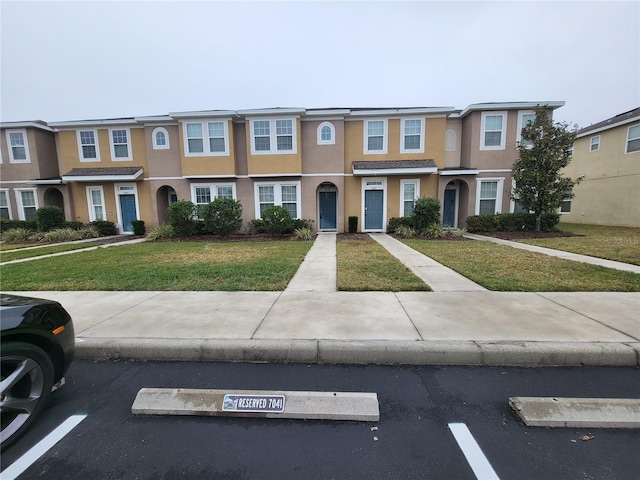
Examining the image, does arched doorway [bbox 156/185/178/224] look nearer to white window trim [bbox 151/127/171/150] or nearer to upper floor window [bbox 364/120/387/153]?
white window trim [bbox 151/127/171/150]

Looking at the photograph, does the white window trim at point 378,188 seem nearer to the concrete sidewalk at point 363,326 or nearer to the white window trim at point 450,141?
the white window trim at point 450,141

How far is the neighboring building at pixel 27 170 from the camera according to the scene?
16531 millimetres

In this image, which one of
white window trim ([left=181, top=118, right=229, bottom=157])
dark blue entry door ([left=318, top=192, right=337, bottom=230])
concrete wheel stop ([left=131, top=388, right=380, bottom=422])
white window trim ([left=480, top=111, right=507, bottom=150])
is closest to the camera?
concrete wheel stop ([left=131, top=388, right=380, bottom=422])

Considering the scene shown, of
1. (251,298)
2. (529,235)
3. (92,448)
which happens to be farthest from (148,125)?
(529,235)

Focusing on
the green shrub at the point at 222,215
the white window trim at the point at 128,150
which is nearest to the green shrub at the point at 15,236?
the white window trim at the point at 128,150

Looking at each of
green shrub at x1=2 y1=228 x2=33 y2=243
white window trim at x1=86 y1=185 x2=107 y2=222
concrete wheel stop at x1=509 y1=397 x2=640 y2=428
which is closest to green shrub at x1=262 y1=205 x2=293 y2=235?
white window trim at x1=86 y1=185 x2=107 y2=222

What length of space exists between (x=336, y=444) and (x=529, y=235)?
14679 mm

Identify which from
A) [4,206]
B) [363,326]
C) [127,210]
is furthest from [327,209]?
[4,206]

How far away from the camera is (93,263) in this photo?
8289 millimetres

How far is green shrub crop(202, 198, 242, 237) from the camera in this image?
13.8 meters

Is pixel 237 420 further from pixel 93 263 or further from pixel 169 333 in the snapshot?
pixel 93 263

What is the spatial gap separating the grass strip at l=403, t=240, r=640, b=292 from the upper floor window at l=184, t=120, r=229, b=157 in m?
11.5

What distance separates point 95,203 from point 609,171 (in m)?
30.9

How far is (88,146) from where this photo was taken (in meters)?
16.5
